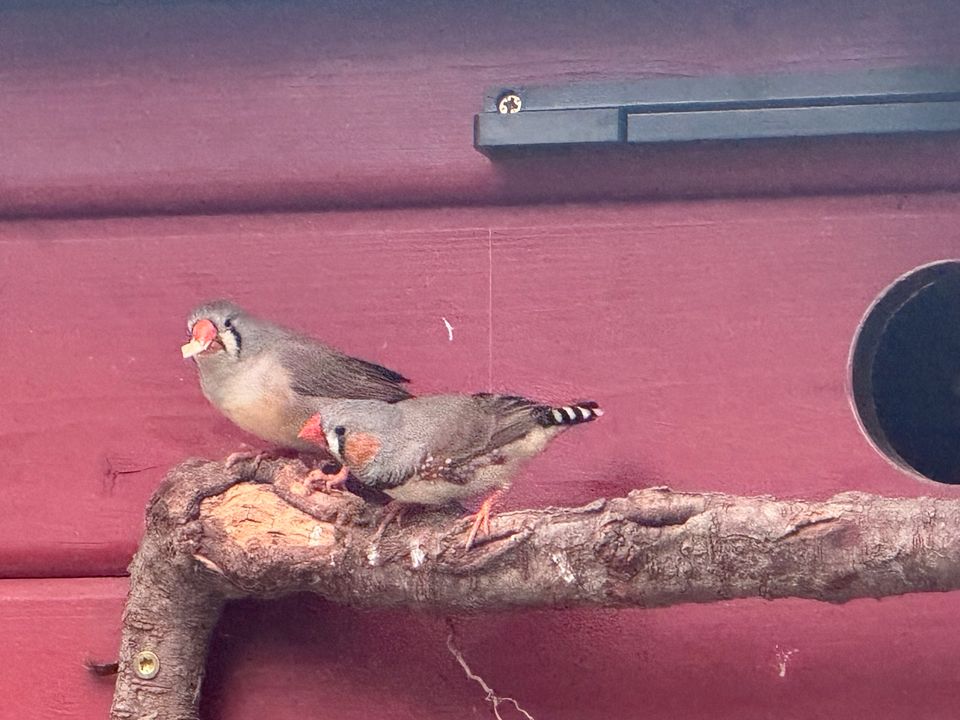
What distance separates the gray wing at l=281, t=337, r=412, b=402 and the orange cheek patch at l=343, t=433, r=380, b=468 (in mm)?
124

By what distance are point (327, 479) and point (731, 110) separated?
75cm

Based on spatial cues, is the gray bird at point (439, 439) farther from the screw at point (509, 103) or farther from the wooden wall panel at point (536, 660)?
the screw at point (509, 103)

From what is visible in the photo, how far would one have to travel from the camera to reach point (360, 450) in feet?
5.16

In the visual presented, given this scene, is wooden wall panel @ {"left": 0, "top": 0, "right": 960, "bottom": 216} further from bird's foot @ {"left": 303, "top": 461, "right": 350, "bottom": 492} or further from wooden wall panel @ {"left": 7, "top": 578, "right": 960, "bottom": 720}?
wooden wall panel @ {"left": 7, "top": 578, "right": 960, "bottom": 720}

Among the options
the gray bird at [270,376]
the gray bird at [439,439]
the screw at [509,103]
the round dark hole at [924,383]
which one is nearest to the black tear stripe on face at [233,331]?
the gray bird at [270,376]

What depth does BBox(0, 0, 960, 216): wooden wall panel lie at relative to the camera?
1734mm

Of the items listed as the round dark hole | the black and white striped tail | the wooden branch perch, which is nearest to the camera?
the wooden branch perch

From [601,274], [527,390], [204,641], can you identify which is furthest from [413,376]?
[204,641]

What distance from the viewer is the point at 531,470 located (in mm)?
1749

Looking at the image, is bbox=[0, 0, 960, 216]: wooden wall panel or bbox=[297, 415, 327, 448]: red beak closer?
bbox=[297, 415, 327, 448]: red beak

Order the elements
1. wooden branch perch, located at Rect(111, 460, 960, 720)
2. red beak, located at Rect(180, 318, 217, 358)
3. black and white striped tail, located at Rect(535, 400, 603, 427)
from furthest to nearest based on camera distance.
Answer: red beak, located at Rect(180, 318, 217, 358) < black and white striped tail, located at Rect(535, 400, 603, 427) < wooden branch perch, located at Rect(111, 460, 960, 720)

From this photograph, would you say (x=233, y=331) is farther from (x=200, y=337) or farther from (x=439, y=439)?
(x=439, y=439)

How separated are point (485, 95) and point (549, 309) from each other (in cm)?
32

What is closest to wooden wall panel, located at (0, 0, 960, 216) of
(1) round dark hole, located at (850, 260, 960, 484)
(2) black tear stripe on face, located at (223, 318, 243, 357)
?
(2) black tear stripe on face, located at (223, 318, 243, 357)
